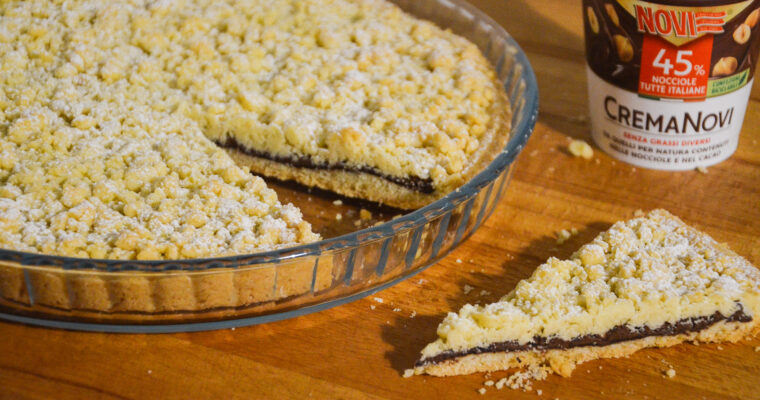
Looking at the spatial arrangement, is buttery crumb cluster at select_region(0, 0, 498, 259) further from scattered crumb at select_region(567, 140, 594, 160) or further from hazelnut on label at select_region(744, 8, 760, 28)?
hazelnut on label at select_region(744, 8, 760, 28)

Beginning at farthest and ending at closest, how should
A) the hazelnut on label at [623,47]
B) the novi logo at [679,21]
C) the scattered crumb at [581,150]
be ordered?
the scattered crumb at [581,150], the hazelnut on label at [623,47], the novi logo at [679,21]

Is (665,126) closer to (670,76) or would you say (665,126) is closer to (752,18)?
(670,76)

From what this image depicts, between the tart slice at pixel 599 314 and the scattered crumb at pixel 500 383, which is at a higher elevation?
the tart slice at pixel 599 314

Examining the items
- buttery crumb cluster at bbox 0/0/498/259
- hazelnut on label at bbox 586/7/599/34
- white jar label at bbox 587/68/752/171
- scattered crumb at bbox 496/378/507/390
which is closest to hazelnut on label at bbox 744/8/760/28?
white jar label at bbox 587/68/752/171

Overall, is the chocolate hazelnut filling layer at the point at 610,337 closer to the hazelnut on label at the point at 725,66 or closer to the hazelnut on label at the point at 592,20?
the hazelnut on label at the point at 725,66

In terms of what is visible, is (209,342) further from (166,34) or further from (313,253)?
(166,34)

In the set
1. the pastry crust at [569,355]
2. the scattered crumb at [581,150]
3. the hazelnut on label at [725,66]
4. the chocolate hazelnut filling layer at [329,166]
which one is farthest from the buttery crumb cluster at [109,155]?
the hazelnut on label at [725,66]

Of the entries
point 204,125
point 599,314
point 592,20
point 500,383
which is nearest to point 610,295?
point 599,314
